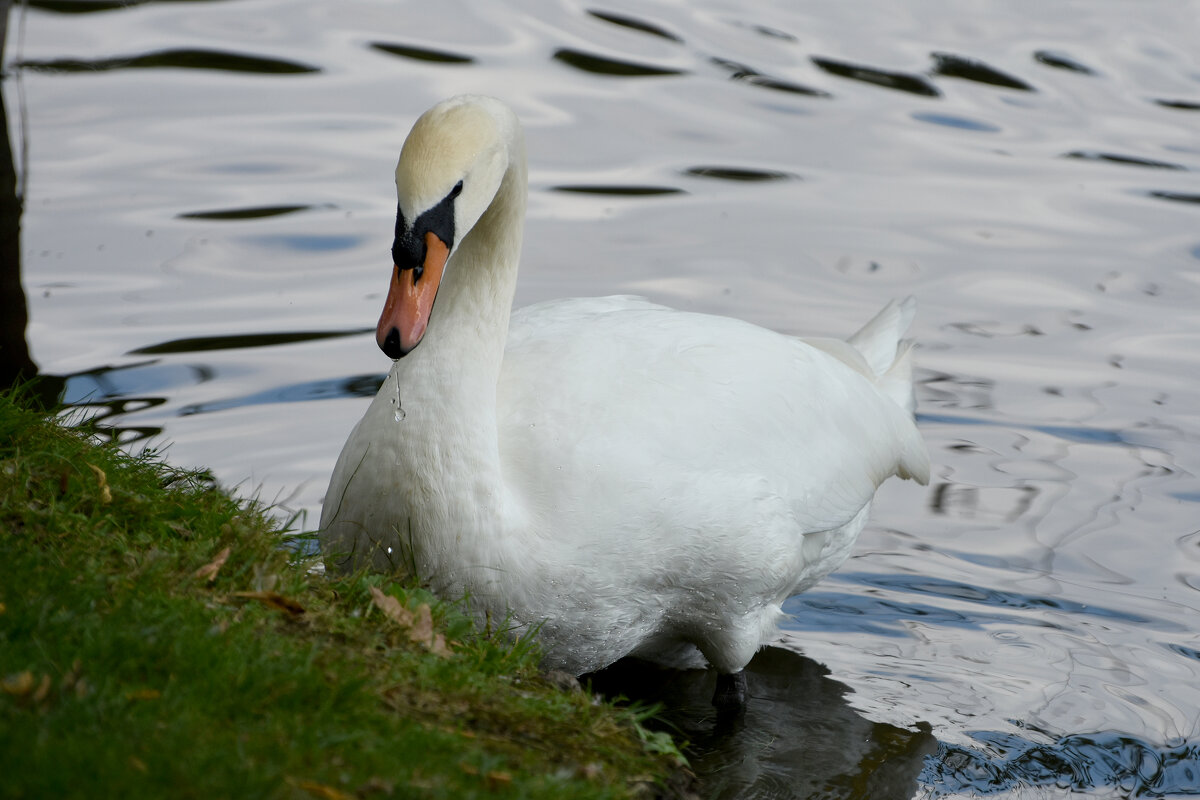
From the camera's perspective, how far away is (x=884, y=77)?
13445mm

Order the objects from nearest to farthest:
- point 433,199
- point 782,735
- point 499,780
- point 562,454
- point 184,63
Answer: point 499,780 < point 433,199 < point 562,454 < point 782,735 < point 184,63

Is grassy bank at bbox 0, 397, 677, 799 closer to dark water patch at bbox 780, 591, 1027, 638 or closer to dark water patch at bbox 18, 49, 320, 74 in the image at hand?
dark water patch at bbox 780, 591, 1027, 638

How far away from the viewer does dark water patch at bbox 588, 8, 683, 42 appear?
557 inches

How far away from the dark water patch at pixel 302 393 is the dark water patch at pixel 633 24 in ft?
22.6

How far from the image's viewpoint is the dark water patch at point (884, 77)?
13328 mm

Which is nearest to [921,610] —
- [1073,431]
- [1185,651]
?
[1185,651]

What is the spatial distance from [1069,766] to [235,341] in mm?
5197

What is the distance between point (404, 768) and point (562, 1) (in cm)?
1223

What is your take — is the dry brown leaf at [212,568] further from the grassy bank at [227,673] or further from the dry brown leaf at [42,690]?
the dry brown leaf at [42,690]

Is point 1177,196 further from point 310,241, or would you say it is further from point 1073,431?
point 310,241

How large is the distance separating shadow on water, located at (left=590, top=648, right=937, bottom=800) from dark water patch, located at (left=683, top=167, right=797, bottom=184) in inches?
235

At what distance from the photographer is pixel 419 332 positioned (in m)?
4.15

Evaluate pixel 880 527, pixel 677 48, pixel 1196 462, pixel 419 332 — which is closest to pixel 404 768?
pixel 419 332

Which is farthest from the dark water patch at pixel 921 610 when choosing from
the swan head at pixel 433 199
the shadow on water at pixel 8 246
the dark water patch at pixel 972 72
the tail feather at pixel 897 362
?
the dark water patch at pixel 972 72
